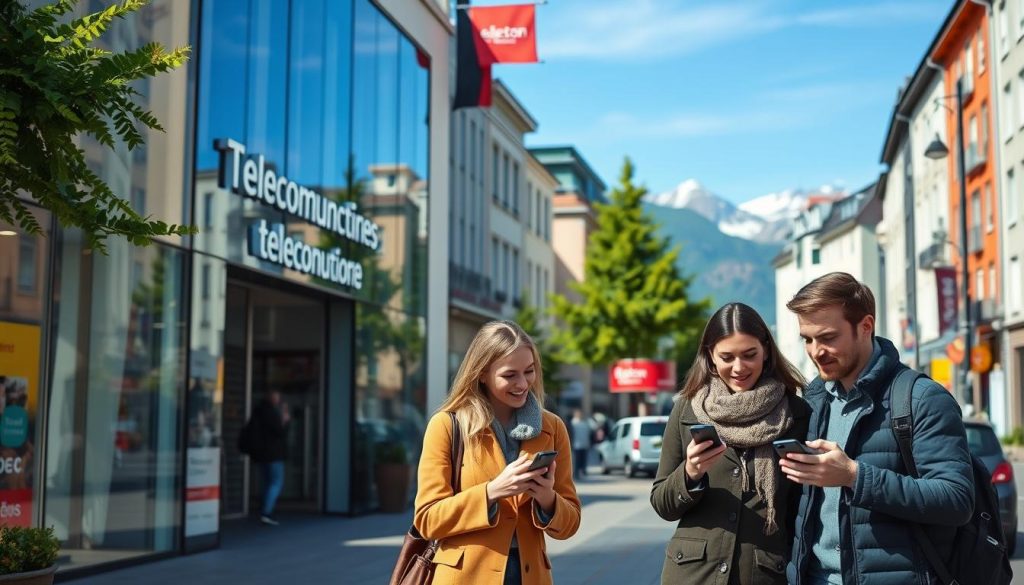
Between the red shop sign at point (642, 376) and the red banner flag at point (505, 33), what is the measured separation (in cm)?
2376

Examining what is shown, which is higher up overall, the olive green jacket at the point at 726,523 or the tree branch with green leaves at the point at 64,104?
the tree branch with green leaves at the point at 64,104

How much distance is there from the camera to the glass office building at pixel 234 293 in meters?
11.4

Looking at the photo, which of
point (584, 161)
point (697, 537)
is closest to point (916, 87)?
point (584, 161)

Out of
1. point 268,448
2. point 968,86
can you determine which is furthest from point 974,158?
point 268,448

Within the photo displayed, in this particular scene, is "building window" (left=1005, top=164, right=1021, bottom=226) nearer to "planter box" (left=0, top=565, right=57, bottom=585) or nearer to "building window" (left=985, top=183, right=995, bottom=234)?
"building window" (left=985, top=183, right=995, bottom=234)

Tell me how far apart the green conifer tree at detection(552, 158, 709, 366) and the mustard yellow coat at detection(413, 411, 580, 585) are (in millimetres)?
44709

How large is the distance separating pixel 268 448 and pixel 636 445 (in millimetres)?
15581

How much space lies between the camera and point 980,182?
4619 cm

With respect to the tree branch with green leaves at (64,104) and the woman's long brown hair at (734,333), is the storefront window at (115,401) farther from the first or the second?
the woman's long brown hair at (734,333)

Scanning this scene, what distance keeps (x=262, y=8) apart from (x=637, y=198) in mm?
34930

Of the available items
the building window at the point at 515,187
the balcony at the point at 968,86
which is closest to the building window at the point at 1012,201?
the balcony at the point at 968,86

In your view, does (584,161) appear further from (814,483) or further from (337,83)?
(814,483)

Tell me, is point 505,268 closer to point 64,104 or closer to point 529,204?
point 529,204

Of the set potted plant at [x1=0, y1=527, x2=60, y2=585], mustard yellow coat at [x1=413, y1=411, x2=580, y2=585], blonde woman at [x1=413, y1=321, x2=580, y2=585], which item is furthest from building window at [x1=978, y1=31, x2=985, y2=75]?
mustard yellow coat at [x1=413, y1=411, x2=580, y2=585]
